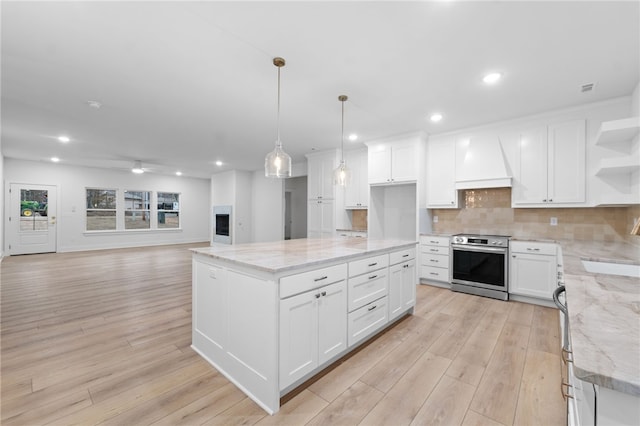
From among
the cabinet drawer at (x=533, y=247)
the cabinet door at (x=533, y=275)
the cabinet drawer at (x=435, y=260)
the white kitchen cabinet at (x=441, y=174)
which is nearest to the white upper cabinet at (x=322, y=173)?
the white kitchen cabinet at (x=441, y=174)

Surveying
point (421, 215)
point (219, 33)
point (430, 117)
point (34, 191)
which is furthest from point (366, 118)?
point (34, 191)

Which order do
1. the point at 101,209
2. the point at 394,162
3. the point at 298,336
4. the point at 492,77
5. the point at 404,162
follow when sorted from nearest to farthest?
the point at 298,336 → the point at 492,77 → the point at 404,162 → the point at 394,162 → the point at 101,209

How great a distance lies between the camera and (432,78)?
2799 mm

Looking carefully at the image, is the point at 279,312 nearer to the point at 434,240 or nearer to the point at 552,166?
the point at 434,240

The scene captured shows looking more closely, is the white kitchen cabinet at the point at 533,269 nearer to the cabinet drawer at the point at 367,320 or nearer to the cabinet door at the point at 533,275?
the cabinet door at the point at 533,275

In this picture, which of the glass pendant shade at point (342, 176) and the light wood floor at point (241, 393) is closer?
the light wood floor at point (241, 393)

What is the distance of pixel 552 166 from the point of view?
12.0ft

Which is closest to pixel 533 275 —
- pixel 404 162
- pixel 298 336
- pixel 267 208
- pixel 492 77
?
pixel 404 162

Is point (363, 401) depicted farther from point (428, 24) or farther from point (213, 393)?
point (428, 24)

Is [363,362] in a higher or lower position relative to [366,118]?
lower

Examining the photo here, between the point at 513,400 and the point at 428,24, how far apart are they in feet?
8.77

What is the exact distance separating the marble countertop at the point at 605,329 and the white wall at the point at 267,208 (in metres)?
7.20

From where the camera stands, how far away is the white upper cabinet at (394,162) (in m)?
4.63

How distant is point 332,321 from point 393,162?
345 cm
